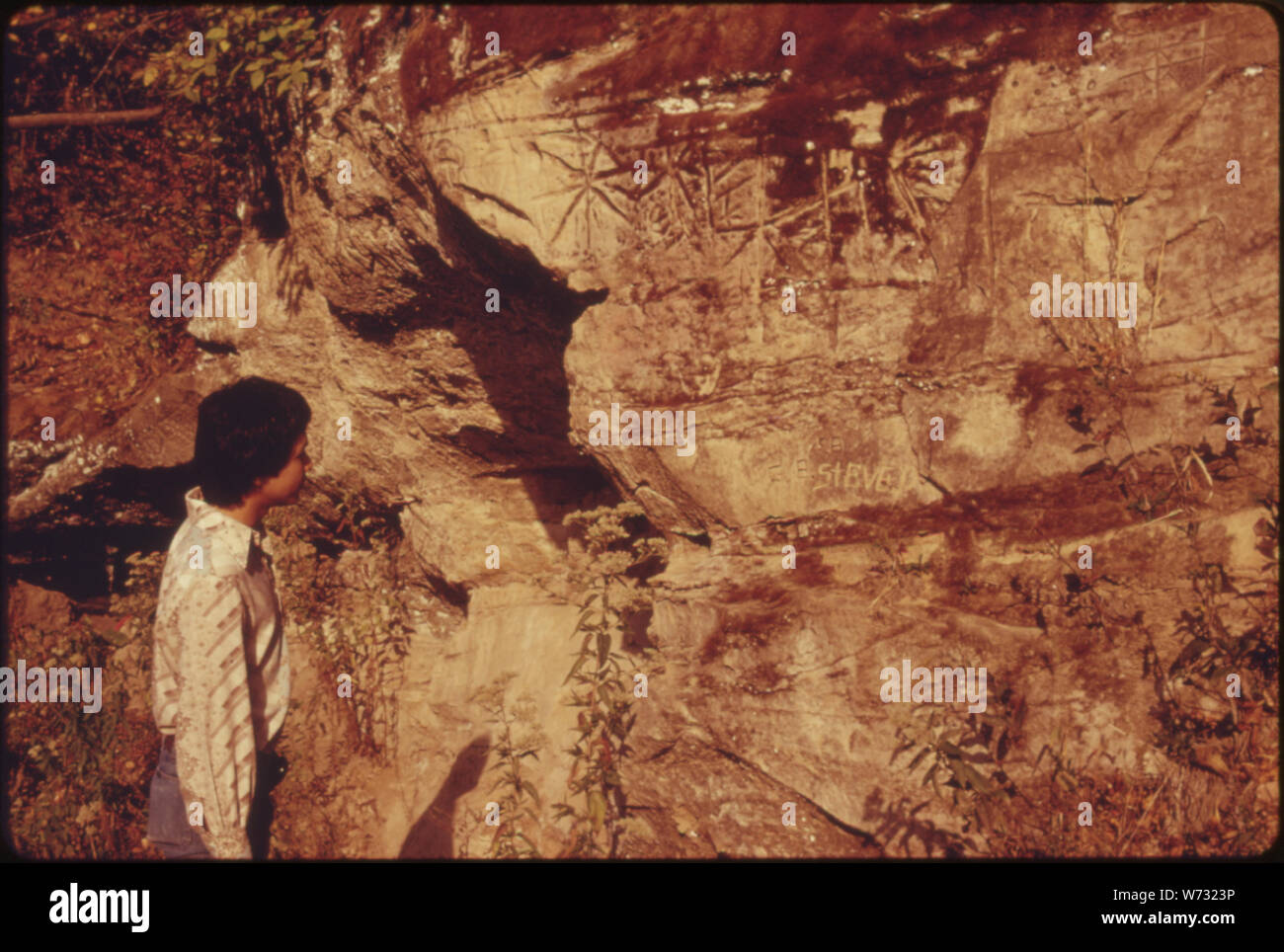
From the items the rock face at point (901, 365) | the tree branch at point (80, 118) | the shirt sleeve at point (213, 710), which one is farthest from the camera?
the tree branch at point (80, 118)

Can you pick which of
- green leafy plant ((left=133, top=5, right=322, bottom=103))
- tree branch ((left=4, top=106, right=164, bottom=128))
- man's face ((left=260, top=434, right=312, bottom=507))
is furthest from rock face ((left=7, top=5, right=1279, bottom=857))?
tree branch ((left=4, top=106, right=164, bottom=128))

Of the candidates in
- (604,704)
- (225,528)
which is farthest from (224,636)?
(604,704)

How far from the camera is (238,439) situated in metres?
2.58

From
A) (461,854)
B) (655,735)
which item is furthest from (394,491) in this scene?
(655,735)

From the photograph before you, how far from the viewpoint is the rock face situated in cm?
325

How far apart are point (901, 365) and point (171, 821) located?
2.91 metres

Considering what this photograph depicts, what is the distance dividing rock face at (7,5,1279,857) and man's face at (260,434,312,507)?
1.32 m

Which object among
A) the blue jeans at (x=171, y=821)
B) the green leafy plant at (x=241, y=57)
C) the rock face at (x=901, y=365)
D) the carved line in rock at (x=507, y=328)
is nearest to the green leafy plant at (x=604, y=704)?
A: the rock face at (x=901, y=365)

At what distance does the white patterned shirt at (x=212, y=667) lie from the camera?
7.86 feet

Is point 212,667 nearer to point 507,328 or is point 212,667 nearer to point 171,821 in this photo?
point 171,821

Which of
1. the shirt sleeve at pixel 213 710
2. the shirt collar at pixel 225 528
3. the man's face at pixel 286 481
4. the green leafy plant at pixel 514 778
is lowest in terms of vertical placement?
the green leafy plant at pixel 514 778

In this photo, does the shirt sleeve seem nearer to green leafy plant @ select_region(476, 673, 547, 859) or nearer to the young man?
the young man

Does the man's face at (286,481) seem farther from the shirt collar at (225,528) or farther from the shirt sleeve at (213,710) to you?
the shirt sleeve at (213,710)

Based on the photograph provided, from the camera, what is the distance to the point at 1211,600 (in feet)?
10.8
